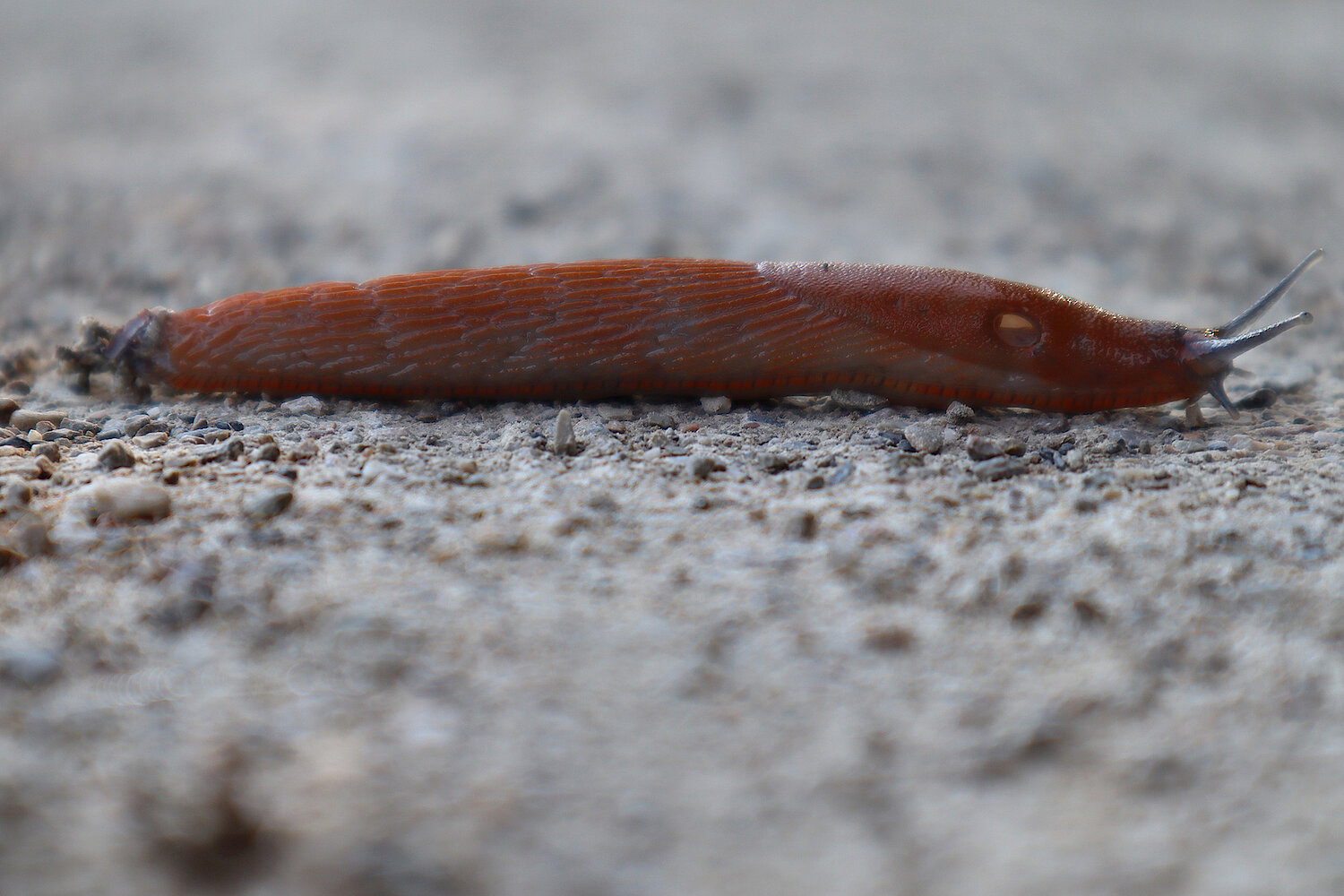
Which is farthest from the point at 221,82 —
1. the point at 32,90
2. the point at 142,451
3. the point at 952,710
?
the point at 952,710

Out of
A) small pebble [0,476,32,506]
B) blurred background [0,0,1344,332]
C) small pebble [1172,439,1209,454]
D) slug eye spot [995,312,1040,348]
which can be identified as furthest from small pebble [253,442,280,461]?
small pebble [1172,439,1209,454]

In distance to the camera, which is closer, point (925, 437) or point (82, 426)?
point (925, 437)

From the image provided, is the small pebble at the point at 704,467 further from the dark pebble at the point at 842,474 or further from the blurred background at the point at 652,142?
the blurred background at the point at 652,142

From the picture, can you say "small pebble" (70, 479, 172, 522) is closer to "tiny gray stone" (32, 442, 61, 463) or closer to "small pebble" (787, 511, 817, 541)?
"tiny gray stone" (32, 442, 61, 463)

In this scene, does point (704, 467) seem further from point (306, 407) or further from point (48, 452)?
point (48, 452)

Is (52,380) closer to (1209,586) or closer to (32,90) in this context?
(1209,586)

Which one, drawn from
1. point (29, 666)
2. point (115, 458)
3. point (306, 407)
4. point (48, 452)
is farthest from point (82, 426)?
point (29, 666)

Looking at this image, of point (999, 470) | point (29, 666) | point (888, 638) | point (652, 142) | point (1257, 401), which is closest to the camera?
point (29, 666)

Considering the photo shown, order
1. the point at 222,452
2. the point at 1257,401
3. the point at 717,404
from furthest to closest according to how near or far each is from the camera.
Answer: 1. the point at 1257,401
2. the point at 717,404
3. the point at 222,452
